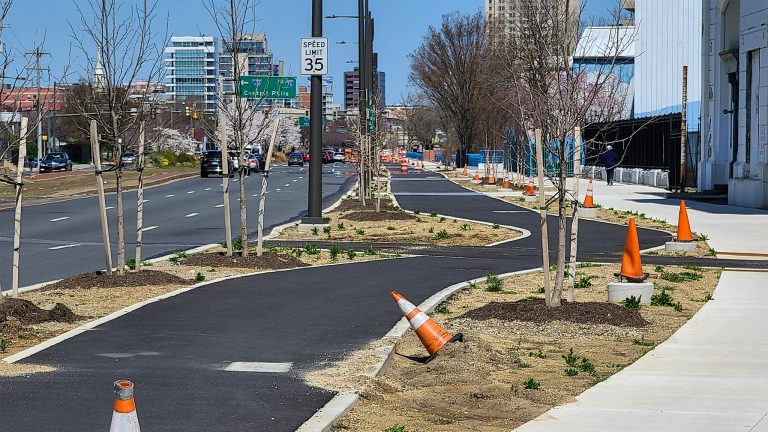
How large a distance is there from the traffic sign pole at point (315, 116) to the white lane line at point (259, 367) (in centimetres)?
1612

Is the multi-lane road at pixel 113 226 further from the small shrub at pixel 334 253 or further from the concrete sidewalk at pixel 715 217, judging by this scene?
the concrete sidewalk at pixel 715 217

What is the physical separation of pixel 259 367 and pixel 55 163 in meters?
82.8

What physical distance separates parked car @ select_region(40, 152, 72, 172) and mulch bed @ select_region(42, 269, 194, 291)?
249 feet

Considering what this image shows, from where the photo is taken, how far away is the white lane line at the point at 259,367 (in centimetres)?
995

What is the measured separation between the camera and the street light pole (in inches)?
1027

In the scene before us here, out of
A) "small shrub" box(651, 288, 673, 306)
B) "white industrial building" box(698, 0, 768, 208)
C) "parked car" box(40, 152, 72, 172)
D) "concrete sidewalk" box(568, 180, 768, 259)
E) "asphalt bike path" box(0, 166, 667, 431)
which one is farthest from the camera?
"parked car" box(40, 152, 72, 172)

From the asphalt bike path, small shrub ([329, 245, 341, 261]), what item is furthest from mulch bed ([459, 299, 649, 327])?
small shrub ([329, 245, 341, 261])

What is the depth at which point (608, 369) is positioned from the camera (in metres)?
10.2

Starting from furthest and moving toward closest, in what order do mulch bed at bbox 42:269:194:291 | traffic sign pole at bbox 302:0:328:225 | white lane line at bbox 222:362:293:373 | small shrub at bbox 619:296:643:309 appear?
traffic sign pole at bbox 302:0:328:225 → mulch bed at bbox 42:269:194:291 → small shrub at bbox 619:296:643:309 → white lane line at bbox 222:362:293:373

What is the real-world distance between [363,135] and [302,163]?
7740cm

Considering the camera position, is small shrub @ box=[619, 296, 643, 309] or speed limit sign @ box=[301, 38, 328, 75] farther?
speed limit sign @ box=[301, 38, 328, 75]

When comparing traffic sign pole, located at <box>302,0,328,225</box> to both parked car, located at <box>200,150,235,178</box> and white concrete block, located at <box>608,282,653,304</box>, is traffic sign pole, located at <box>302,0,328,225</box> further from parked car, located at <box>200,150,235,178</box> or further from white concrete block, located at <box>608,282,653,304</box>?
parked car, located at <box>200,150,235,178</box>

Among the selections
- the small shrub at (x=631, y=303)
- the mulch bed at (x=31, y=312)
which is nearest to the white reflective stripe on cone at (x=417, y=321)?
the small shrub at (x=631, y=303)

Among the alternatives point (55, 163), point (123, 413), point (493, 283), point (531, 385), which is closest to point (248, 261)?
point (493, 283)
